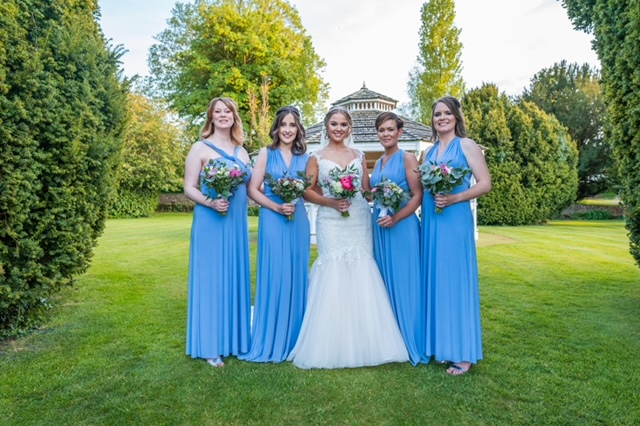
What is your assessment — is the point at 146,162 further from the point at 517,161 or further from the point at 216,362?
the point at 216,362

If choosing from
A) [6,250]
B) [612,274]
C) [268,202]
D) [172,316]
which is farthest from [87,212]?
[612,274]

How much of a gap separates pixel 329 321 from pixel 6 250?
3.77m

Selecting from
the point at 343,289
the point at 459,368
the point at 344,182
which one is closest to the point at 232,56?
the point at 344,182

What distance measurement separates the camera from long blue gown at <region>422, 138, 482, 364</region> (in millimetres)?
4086

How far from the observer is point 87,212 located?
580cm

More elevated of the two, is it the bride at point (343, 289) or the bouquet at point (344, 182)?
the bouquet at point (344, 182)

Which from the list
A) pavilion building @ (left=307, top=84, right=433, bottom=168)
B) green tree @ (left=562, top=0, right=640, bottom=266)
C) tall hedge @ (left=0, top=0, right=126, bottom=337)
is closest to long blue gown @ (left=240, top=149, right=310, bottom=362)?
tall hedge @ (left=0, top=0, right=126, bottom=337)

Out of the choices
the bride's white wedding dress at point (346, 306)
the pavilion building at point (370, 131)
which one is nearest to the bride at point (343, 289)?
the bride's white wedding dress at point (346, 306)

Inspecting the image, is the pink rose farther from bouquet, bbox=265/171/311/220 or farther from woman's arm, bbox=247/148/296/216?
woman's arm, bbox=247/148/296/216

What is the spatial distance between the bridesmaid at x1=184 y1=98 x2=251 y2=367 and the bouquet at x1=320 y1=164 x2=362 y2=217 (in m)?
1.02

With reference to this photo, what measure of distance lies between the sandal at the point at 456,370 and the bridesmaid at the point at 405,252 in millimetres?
307

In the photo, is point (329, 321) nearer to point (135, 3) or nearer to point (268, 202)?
point (268, 202)

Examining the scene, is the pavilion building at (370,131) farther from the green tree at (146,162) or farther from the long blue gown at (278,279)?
the green tree at (146,162)

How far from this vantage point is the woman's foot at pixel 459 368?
4070 millimetres
